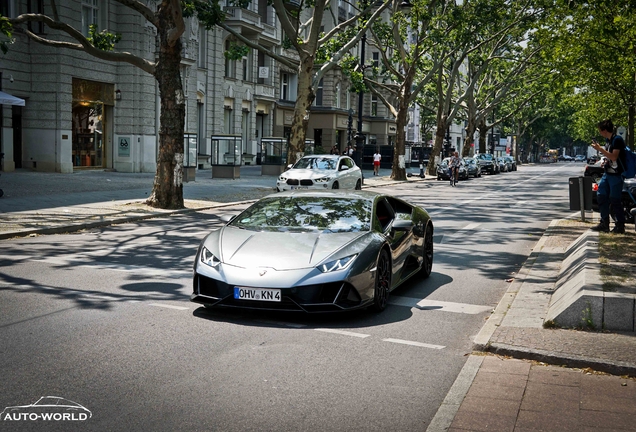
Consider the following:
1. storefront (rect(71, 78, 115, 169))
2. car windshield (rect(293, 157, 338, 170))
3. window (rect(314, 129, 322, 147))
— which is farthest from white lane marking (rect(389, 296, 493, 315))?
window (rect(314, 129, 322, 147))

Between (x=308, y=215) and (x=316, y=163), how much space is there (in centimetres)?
1879

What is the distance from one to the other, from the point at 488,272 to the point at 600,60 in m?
27.5

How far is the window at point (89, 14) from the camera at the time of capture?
3441 cm

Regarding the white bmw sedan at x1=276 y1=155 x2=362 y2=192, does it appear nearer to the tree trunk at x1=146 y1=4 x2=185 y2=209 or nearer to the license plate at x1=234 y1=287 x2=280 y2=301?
the tree trunk at x1=146 y1=4 x2=185 y2=209

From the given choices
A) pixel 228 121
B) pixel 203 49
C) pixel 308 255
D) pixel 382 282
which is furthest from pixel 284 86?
pixel 308 255

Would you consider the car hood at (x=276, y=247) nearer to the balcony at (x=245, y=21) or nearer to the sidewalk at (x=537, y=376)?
the sidewalk at (x=537, y=376)

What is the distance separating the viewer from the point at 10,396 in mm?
5016

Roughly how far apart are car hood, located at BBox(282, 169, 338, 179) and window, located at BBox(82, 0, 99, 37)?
1384 cm

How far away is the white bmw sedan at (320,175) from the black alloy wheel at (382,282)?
57.1ft

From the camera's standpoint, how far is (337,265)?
7414 millimetres

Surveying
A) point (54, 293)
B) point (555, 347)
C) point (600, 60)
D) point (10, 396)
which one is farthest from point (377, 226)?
point (600, 60)

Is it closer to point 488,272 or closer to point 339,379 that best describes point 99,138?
point 488,272

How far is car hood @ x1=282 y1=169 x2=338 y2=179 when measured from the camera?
2598 cm

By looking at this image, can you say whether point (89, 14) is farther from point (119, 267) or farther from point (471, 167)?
point (471, 167)
